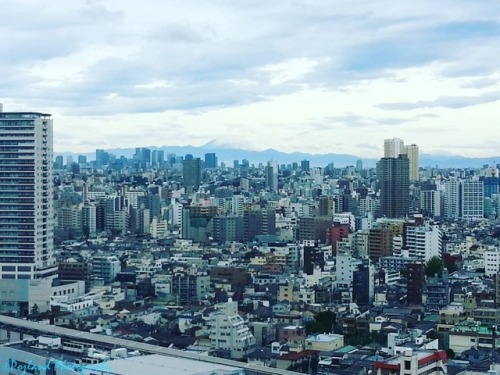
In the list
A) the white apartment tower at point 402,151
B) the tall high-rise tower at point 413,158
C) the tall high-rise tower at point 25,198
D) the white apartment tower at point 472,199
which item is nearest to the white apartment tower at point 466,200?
the white apartment tower at point 472,199

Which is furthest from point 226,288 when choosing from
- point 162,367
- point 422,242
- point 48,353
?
point 162,367

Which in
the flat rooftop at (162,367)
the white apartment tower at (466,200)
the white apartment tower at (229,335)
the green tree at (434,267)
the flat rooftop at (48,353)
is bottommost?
the white apartment tower at (229,335)

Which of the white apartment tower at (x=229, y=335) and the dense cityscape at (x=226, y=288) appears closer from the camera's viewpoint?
the dense cityscape at (x=226, y=288)

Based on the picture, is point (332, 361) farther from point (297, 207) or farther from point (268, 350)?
point (297, 207)

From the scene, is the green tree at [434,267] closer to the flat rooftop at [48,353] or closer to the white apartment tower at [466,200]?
the flat rooftop at [48,353]

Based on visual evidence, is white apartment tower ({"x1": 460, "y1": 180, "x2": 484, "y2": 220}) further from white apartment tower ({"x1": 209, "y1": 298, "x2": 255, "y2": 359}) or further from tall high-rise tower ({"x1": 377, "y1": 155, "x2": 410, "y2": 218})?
white apartment tower ({"x1": 209, "y1": 298, "x2": 255, "y2": 359})

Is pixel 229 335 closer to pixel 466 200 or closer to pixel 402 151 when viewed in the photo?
pixel 466 200
